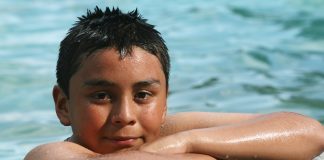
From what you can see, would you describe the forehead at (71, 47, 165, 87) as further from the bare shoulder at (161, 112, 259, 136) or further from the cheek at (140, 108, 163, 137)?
the bare shoulder at (161, 112, 259, 136)

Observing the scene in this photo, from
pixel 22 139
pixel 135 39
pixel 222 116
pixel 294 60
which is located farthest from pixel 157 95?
pixel 294 60

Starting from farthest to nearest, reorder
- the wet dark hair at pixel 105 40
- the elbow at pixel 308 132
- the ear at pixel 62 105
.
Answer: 1. the elbow at pixel 308 132
2. the ear at pixel 62 105
3. the wet dark hair at pixel 105 40

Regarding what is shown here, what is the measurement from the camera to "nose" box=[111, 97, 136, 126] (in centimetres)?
377

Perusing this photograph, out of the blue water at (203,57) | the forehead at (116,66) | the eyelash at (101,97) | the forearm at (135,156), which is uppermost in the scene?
the blue water at (203,57)

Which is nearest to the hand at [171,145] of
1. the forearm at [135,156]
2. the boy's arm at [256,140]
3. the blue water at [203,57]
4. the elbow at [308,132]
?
the boy's arm at [256,140]

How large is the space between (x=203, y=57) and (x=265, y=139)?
6.48 m

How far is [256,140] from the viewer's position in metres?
4.17

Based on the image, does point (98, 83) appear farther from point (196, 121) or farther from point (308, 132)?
point (308, 132)

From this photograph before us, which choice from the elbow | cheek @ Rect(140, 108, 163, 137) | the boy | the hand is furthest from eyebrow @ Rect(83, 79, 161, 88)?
the elbow

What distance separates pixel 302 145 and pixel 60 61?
1.25m

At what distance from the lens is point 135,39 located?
4.01 metres

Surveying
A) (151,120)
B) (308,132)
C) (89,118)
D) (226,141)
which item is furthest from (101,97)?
(308,132)

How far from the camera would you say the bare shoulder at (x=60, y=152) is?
367 cm

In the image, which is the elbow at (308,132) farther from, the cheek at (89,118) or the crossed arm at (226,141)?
A: the cheek at (89,118)
